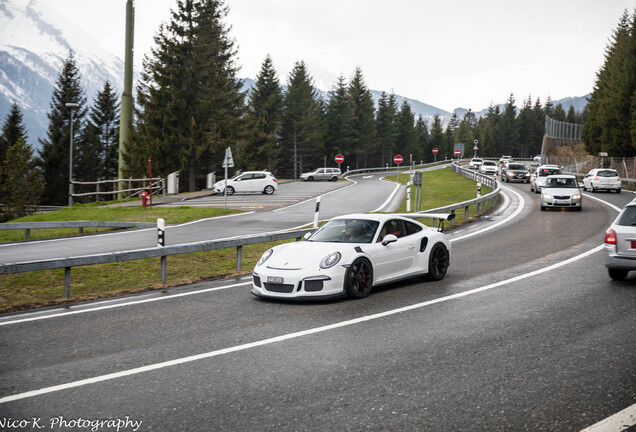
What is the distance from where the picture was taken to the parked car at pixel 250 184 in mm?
43562

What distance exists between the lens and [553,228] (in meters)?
20.4

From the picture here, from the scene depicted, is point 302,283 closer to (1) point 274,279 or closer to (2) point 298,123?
(1) point 274,279

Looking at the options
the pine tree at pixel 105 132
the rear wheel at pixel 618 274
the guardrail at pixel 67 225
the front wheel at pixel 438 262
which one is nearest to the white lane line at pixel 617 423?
the front wheel at pixel 438 262

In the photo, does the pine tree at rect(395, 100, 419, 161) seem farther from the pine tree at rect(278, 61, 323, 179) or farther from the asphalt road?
the asphalt road

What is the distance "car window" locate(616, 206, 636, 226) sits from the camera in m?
10.5

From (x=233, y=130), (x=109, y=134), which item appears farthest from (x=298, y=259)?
(x=109, y=134)

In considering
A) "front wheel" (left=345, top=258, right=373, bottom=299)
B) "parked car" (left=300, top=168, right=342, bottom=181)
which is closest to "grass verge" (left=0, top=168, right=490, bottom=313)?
"front wheel" (left=345, top=258, right=373, bottom=299)

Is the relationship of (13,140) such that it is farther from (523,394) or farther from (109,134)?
(523,394)

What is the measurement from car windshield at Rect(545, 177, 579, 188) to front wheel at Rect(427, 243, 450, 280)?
1859cm

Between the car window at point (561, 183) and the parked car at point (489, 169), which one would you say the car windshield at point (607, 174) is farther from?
the parked car at point (489, 169)

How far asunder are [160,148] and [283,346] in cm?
4301

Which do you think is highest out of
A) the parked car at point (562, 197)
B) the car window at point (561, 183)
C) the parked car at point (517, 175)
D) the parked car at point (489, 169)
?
the parked car at point (489, 169)

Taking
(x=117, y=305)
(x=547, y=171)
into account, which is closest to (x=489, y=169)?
(x=547, y=171)

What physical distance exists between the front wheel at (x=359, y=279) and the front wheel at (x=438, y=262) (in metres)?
1.85
